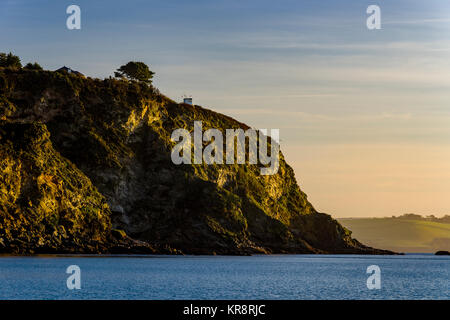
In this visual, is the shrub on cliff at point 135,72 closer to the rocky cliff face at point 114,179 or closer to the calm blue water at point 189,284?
the rocky cliff face at point 114,179

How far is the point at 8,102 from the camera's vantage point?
151875 mm

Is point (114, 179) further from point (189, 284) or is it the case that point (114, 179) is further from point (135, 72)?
point (189, 284)

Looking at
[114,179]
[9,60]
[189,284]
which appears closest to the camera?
[189,284]

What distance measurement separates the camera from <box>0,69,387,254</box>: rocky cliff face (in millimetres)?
130875

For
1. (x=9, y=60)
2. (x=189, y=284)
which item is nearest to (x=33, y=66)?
(x=9, y=60)

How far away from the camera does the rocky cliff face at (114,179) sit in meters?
131

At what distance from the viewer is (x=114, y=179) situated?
507 ft

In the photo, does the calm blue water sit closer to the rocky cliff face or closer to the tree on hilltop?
the rocky cliff face

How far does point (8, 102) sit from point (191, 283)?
8844 centimetres

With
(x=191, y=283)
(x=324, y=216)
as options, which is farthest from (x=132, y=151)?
(x=191, y=283)

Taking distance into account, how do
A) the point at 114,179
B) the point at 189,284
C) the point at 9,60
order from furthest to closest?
1. the point at 9,60
2. the point at 114,179
3. the point at 189,284

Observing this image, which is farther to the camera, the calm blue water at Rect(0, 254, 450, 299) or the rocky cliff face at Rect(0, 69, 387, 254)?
the rocky cliff face at Rect(0, 69, 387, 254)

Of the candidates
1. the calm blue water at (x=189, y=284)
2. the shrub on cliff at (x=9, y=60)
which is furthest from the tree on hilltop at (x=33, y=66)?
the calm blue water at (x=189, y=284)

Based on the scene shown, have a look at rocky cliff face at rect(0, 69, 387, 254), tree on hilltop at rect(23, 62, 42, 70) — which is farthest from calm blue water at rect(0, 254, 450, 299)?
tree on hilltop at rect(23, 62, 42, 70)
